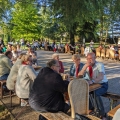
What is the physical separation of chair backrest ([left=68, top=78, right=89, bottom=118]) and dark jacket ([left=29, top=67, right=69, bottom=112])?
0.15 metres

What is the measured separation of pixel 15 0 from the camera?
5422 mm

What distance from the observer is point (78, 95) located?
3.13m

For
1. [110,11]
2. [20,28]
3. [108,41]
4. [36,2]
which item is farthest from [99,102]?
[108,41]

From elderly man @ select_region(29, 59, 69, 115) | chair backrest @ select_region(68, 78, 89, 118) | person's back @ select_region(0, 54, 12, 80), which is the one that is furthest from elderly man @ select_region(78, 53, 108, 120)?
person's back @ select_region(0, 54, 12, 80)

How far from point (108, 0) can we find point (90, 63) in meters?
1.32

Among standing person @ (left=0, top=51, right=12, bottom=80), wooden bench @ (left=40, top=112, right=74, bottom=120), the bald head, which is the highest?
the bald head

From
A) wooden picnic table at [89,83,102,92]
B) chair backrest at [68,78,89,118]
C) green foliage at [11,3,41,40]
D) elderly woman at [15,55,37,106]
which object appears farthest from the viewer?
green foliage at [11,3,41,40]

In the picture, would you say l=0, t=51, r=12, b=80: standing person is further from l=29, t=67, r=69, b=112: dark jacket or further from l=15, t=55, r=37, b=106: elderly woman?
l=29, t=67, r=69, b=112: dark jacket

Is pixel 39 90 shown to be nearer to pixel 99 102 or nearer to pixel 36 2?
pixel 99 102


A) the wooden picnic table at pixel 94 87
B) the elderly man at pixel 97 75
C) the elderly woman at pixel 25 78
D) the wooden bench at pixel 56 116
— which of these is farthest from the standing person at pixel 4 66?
the wooden bench at pixel 56 116

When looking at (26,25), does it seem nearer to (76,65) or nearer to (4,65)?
(4,65)

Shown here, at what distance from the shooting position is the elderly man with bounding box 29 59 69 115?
3.11 m

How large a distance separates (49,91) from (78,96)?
456mm

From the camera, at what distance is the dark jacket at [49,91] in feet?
10.2
